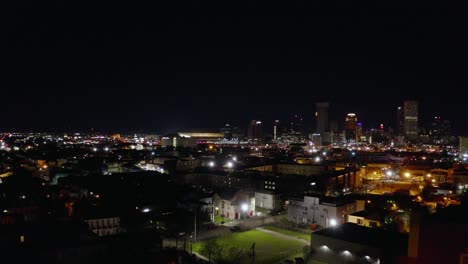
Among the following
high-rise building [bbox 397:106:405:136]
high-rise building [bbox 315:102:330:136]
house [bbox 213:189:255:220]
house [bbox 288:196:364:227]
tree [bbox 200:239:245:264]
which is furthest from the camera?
high-rise building [bbox 315:102:330:136]

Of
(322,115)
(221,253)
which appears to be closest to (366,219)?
(221,253)

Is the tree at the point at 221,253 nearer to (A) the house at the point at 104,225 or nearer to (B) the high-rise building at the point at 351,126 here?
(A) the house at the point at 104,225

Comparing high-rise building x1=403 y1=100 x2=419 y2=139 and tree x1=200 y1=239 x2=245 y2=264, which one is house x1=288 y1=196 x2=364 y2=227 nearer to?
tree x1=200 y1=239 x2=245 y2=264

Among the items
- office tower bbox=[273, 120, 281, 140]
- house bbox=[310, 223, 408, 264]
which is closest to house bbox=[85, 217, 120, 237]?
house bbox=[310, 223, 408, 264]

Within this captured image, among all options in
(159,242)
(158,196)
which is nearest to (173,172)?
(158,196)

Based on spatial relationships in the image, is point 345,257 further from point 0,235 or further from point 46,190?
point 46,190

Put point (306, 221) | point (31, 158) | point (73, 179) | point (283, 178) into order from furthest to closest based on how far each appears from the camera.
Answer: point (31, 158) → point (283, 178) → point (73, 179) → point (306, 221)

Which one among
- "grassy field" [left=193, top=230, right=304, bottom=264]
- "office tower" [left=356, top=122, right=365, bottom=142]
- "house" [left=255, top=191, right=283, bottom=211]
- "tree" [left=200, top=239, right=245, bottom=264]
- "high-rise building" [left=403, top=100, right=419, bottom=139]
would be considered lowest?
"grassy field" [left=193, top=230, right=304, bottom=264]

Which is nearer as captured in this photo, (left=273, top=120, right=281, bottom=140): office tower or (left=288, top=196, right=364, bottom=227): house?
(left=288, top=196, right=364, bottom=227): house
